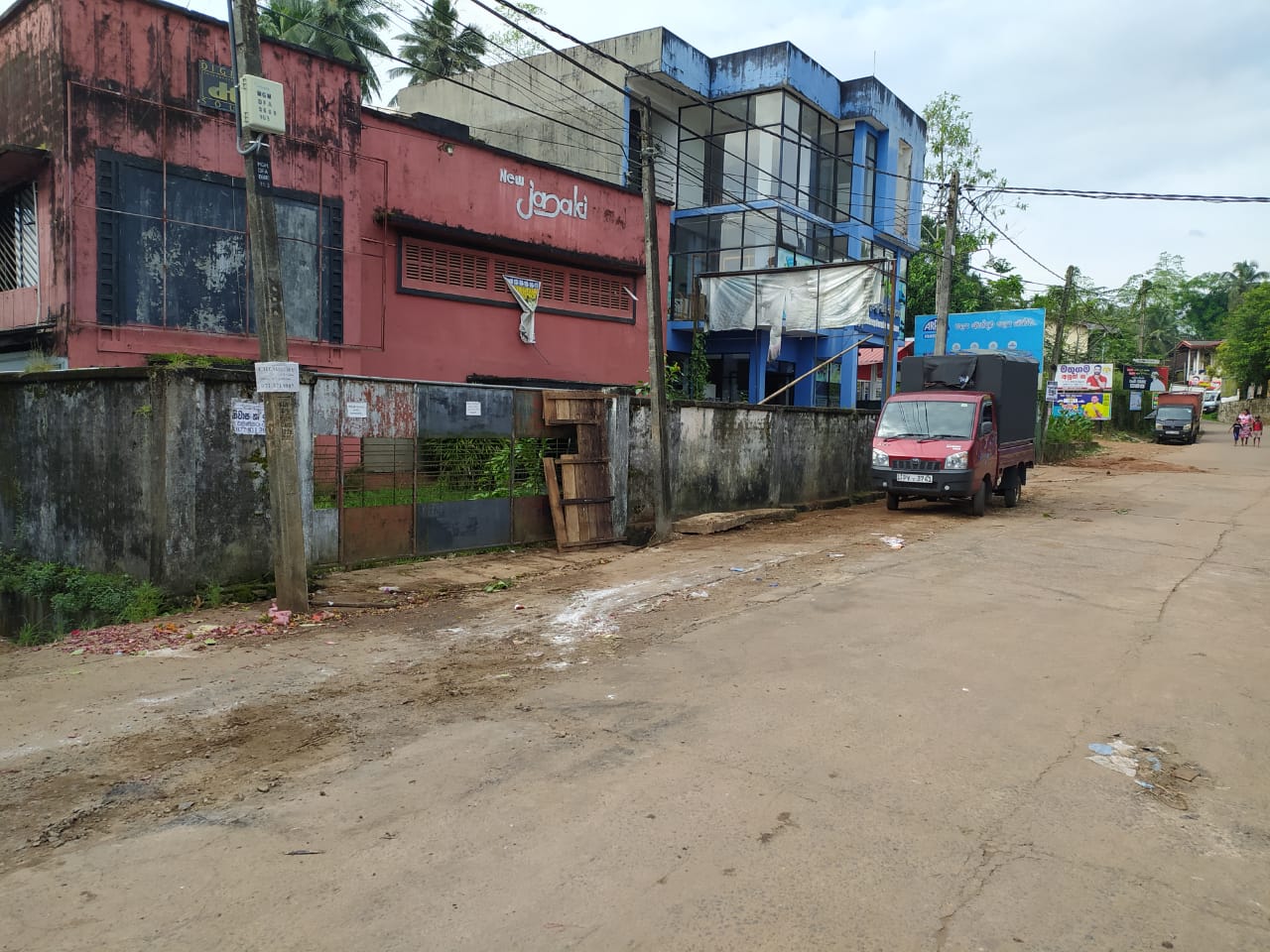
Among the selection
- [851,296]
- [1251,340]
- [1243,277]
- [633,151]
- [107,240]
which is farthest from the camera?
[1243,277]

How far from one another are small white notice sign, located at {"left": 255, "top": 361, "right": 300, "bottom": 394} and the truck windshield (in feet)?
37.2

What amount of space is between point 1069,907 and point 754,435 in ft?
41.4

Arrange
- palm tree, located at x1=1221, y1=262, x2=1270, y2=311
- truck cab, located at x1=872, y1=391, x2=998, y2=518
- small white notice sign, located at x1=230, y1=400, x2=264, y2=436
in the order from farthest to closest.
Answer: palm tree, located at x1=1221, y1=262, x2=1270, y2=311 → truck cab, located at x1=872, y1=391, x2=998, y2=518 → small white notice sign, located at x1=230, y1=400, x2=264, y2=436

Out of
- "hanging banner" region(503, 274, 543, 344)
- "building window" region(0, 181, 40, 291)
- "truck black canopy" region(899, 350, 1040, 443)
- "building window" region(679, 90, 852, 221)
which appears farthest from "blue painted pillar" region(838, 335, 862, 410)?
"building window" region(0, 181, 40, 291)

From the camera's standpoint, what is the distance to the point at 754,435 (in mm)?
15625

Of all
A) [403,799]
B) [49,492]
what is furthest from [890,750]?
[49,492]

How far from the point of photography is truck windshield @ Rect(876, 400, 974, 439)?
604 inches

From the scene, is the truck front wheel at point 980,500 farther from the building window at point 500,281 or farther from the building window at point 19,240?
the building window at point 19,240

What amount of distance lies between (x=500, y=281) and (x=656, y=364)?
6208 mm

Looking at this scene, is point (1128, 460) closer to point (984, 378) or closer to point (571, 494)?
point (984, 378)

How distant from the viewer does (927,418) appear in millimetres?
15734

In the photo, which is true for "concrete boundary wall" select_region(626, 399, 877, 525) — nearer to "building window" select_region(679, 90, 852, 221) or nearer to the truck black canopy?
the truck black canopy

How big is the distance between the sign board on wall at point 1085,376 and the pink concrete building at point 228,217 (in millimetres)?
32808

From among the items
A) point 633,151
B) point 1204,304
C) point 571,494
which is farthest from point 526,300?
point 1204,304
